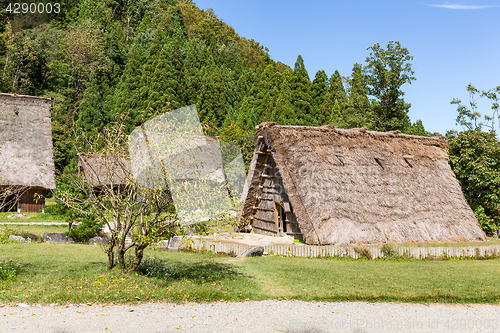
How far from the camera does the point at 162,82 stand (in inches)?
1598

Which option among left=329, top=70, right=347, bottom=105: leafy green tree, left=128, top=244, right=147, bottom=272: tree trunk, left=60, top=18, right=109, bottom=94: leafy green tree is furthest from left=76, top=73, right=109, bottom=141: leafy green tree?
left=128, top=244, right=147, bottom=272: tree trunk

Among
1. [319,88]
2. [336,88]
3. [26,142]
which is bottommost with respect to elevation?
[26,142]

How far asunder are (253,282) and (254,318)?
7.50 feet

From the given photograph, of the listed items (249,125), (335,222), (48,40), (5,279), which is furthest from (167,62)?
(5,279)

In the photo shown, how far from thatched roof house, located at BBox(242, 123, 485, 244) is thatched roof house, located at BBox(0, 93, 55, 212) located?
16197 millimetres

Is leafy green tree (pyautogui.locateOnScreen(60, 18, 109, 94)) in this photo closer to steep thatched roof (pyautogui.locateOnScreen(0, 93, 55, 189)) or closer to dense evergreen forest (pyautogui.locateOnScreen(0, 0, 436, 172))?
dense evergreen forest (pyautogui.locateOnScreen(0, 0, 436, 172))

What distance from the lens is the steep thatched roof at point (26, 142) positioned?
25734mm

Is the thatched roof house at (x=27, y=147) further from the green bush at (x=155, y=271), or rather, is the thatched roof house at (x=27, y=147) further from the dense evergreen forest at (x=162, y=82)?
the green bush at (x=155, y=271)

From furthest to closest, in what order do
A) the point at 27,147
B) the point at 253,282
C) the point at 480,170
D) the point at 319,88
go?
the point at 319,88 → the point at 27,147 → the point at 480,170 → the point at 253,282

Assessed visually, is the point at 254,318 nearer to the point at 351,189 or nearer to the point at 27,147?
the point at 351,189

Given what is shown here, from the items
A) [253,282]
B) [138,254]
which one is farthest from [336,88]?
[138,254]

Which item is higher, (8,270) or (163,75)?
(163,75)

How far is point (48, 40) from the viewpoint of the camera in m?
46.0

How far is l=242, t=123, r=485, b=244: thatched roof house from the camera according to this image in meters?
14.8
